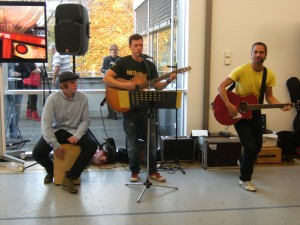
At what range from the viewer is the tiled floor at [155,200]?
280 cm

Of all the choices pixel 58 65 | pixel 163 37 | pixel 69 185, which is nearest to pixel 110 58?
pixel 58 65

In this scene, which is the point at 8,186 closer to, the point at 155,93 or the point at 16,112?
the point at 16,112

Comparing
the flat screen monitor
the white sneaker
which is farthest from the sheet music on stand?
the flat screen monitor

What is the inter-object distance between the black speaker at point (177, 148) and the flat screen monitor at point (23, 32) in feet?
5.56

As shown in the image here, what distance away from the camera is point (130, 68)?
11.5 feet

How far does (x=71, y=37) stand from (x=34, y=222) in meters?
1.87

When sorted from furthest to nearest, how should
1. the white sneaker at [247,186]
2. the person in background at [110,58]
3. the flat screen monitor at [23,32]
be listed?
1. the person in background at [110,58]
2. the flat screen monitor at [23,32]
3. the white sneaker at [247,186]

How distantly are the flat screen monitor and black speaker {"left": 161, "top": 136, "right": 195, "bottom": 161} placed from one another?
1.70 meters

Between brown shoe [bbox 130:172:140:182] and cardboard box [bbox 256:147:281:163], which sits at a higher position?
cardboard box [bbox 256:147:281:163]

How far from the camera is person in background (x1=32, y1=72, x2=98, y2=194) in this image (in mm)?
3477

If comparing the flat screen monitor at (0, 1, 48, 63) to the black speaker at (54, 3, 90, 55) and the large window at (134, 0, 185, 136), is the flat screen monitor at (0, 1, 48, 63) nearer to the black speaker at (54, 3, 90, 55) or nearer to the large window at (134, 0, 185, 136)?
the black speaker at (54, 3, 90, 55)

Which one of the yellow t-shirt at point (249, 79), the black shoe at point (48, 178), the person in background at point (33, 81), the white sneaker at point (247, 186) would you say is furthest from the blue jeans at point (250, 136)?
the person in background at point (33, 81)

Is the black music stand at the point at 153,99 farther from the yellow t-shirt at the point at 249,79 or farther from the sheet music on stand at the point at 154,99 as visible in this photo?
the yellow t-shirt at the point at 249,79

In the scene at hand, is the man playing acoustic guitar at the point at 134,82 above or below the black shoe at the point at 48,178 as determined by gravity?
above
